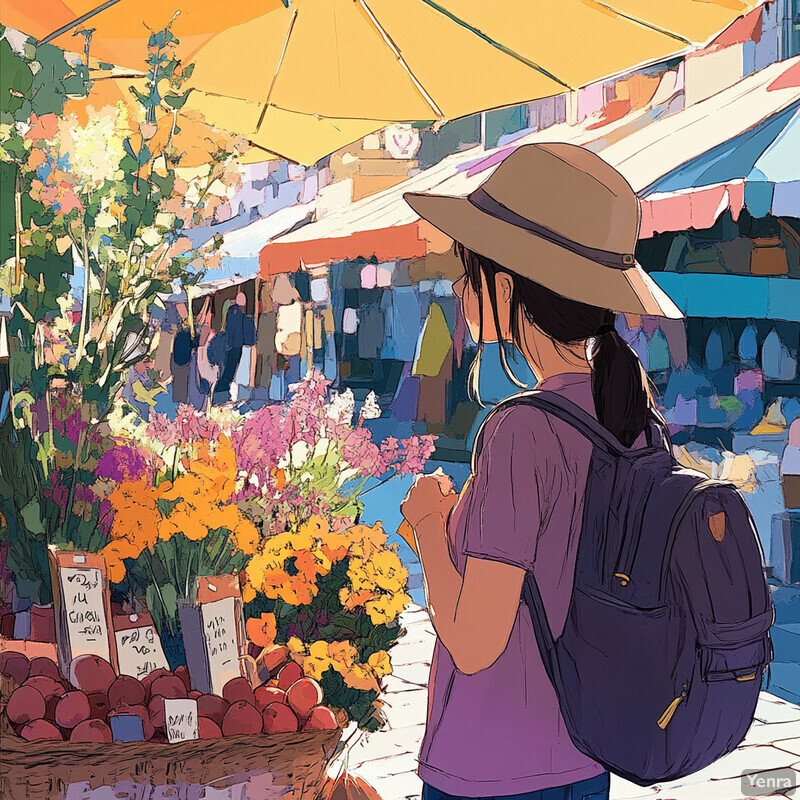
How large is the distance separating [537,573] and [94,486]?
114 cm

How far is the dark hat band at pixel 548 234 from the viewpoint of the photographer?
1.52m

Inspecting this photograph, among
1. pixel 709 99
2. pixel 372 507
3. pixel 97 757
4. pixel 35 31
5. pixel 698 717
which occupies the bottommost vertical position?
pixel 97 757

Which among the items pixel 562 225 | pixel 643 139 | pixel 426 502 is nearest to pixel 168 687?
pixel 426 502

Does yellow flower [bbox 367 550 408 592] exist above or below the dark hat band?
below

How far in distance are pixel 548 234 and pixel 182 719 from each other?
47.7 inches

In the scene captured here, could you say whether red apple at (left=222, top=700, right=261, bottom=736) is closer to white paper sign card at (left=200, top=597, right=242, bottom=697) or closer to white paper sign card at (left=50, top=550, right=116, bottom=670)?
white paper sign card at (left=200, top=597, right=242, bottom=697)

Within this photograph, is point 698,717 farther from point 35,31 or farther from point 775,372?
point 35,31

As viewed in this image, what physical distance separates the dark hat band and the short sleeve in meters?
0.33

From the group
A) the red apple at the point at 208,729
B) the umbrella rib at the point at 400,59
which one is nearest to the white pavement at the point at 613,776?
the red apple at the point at 208,729

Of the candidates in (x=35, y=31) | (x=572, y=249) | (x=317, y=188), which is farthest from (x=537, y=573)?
(x=35, y=31)

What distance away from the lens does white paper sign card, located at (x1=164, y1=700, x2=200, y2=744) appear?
1776mm

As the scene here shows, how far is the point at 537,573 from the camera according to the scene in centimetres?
138

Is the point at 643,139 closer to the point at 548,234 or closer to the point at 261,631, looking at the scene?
the point at 548,234

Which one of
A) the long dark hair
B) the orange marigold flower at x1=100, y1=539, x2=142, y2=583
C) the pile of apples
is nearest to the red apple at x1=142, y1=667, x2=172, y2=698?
the pile of apples
